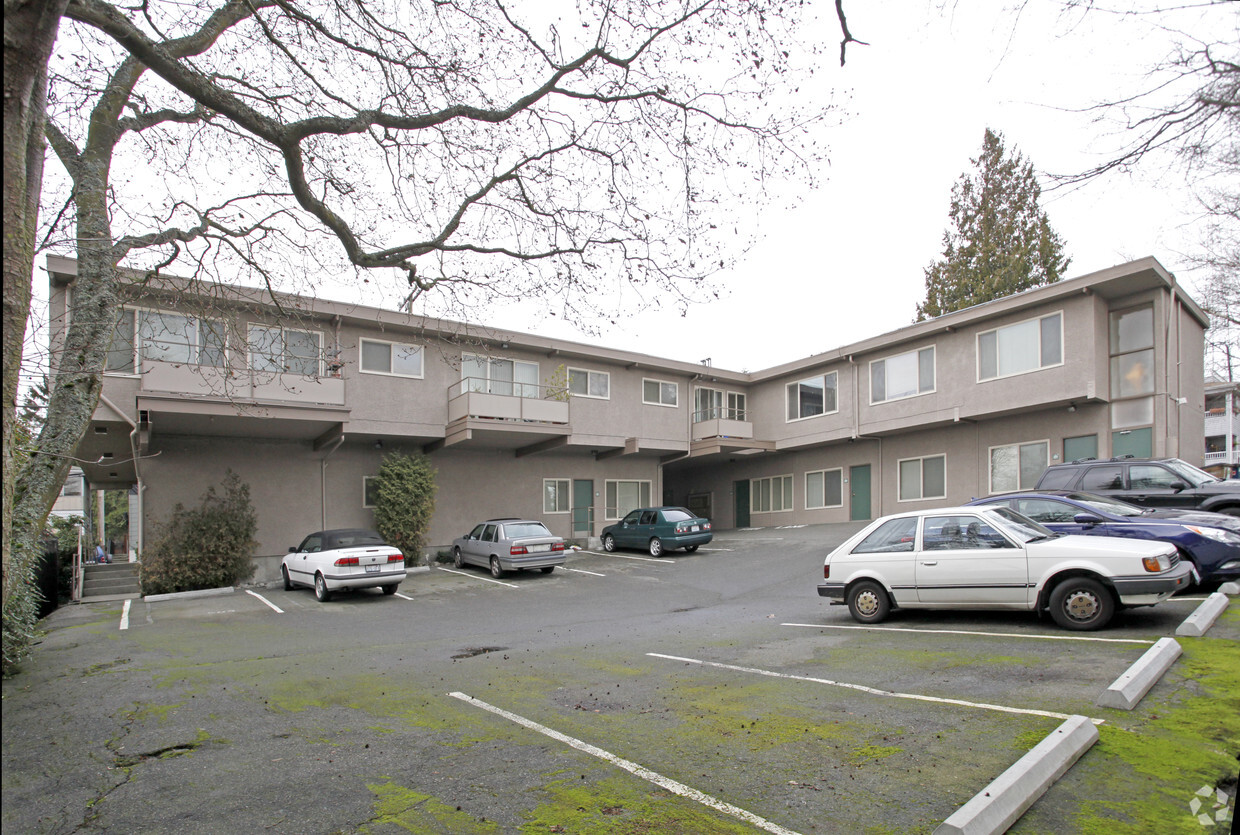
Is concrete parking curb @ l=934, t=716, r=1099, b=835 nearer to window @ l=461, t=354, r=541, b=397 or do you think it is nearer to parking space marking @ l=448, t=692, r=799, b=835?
parking space marking @ l=448, t=692, r=799, b=835

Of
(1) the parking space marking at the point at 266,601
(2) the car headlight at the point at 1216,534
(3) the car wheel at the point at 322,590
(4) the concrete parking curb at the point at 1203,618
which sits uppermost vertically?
(2) the car headlight at the point at 1216,534

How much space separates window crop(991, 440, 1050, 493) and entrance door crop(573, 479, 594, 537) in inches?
530

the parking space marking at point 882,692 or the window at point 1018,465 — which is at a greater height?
the window at point 1018,465

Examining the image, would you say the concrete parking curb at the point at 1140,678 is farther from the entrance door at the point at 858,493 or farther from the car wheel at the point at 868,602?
the entrance door at the point at 858,493

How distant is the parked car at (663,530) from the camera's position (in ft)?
70.7

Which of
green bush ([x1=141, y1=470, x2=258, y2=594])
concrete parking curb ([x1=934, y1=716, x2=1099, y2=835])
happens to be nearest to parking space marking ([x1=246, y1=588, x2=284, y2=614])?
green bush ([x1=141, y1=470, x2=258, y2=594])

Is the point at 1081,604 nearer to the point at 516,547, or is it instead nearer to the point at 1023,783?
the point at 1023,783

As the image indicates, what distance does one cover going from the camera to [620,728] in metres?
5.60

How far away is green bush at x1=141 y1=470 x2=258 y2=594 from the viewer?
55.7ft

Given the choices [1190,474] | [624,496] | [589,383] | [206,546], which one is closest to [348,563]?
[206,546]

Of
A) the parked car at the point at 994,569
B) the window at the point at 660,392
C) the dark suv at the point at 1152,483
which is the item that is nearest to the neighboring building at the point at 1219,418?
the dark suv at the point at 1152,483

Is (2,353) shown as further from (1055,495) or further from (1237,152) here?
(1055,495)

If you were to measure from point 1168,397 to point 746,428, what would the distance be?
43.6 ft

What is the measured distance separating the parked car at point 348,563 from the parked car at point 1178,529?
12852mm
